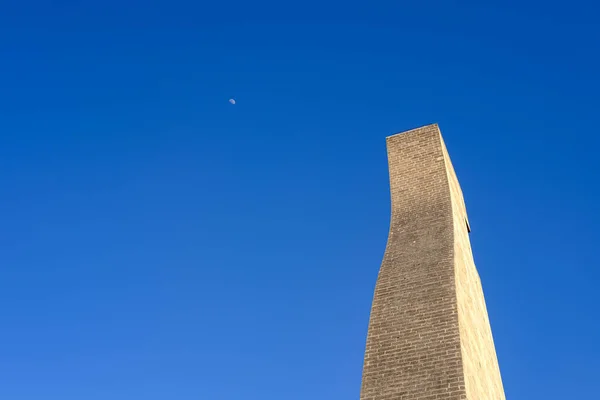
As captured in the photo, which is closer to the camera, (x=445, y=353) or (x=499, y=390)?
(x=445, y=353)

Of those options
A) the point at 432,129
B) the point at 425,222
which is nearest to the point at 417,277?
the point at 425,222

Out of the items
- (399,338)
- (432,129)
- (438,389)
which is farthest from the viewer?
(432,129)

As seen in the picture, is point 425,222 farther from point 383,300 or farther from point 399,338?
point 399,338

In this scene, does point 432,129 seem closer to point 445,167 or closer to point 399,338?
point 445,167

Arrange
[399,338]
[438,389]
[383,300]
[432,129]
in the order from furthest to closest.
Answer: [432,129], [383,300], [399,338], [438,389]

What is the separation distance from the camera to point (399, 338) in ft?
27.0

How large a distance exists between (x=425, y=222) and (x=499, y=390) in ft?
11.3

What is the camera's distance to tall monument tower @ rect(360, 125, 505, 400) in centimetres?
762

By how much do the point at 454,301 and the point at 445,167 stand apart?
3.46m

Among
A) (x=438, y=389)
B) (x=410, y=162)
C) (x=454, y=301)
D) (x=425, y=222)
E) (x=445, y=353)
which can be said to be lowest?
(x=438, y=389)

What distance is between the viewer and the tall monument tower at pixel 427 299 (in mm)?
7625

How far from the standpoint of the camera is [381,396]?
7.61m

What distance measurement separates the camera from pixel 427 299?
337 inches

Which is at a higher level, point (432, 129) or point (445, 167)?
point (432, 129)
